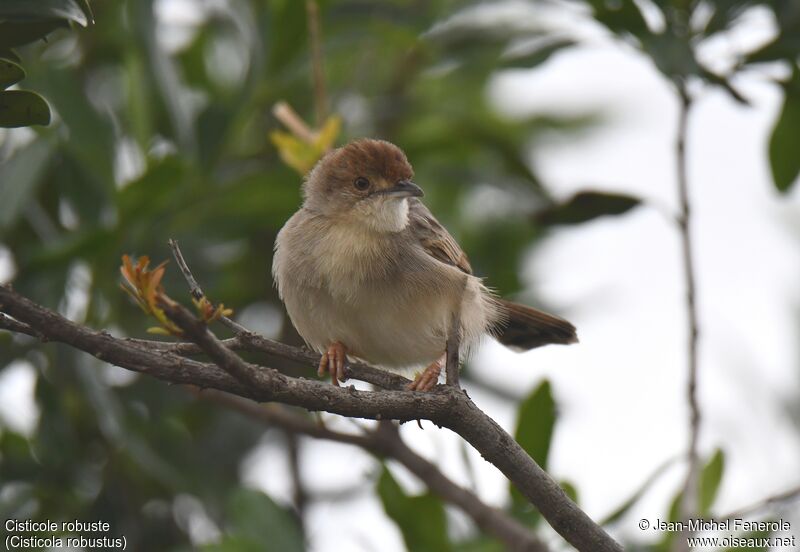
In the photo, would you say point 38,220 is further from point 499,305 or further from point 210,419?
point 499,305

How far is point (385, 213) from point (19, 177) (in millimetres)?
1372

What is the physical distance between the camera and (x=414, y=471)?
370 cm

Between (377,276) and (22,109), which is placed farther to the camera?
(377,276)

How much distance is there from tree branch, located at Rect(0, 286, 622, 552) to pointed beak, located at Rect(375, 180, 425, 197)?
1.35m

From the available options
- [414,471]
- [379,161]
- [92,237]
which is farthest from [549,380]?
[92,237]

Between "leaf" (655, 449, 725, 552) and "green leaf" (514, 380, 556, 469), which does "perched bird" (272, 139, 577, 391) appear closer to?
"green leaf" (514, 380, 556, 469)

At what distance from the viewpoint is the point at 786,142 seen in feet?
13.2

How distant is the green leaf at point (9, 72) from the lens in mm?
1987

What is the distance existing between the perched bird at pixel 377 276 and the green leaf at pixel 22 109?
1362mm

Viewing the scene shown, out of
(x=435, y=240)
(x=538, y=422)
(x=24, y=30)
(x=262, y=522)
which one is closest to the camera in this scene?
(x=24, y=30)

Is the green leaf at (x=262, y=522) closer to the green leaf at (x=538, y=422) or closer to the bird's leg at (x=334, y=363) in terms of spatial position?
the bird's leg at (x=334, y=363)

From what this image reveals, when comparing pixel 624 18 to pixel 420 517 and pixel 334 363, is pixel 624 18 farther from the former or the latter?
pixel 420 517

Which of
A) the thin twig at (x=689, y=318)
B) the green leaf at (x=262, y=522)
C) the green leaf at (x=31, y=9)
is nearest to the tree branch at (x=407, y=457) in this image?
the green leaf at (x=262, y=522)

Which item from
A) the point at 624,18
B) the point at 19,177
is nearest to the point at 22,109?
the point at 19,177
